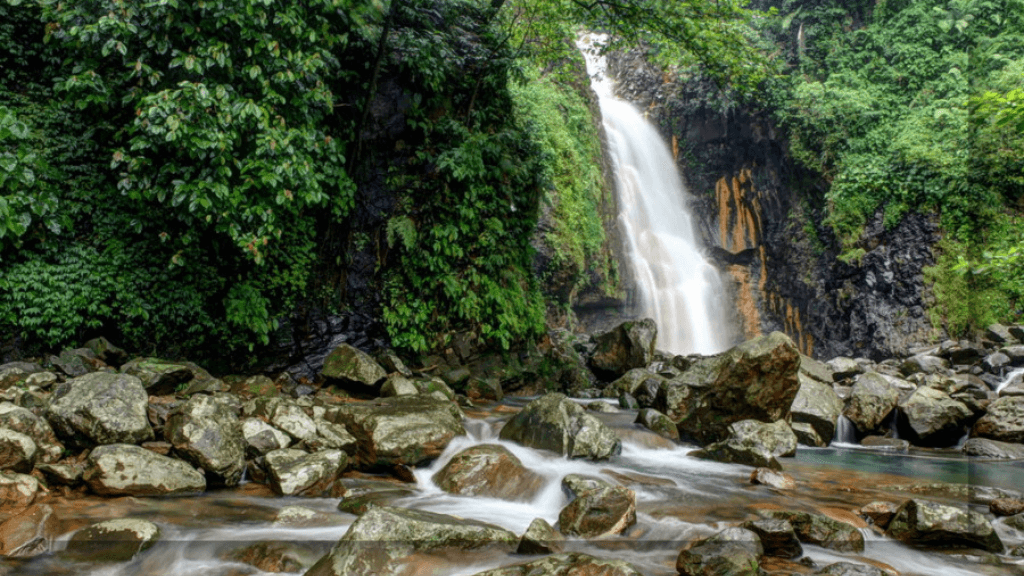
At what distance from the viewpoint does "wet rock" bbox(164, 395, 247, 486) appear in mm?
4875

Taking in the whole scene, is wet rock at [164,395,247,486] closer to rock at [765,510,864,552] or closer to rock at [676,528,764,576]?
rock at [676,528,764,576]

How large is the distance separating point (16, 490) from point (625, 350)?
33.4ft

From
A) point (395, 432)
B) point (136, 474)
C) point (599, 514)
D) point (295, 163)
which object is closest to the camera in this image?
point (599, 514)

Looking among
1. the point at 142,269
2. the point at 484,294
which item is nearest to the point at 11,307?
the point at 142,269

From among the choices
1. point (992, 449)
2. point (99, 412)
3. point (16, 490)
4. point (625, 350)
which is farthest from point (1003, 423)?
point (16, 490)

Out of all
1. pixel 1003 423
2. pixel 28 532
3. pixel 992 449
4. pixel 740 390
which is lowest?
pixel 992 449

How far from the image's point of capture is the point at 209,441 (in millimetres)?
4965

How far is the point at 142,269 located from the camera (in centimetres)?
714

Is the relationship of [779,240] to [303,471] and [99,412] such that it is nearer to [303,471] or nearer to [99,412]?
[303,471]

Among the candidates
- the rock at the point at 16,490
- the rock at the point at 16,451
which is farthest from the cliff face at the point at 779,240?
the rock at the point at 16,490

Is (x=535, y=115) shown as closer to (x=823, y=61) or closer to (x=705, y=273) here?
(x=705, y=273)

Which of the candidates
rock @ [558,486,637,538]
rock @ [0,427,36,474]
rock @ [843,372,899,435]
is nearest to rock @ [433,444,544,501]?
rock @ [558,486,637,538]

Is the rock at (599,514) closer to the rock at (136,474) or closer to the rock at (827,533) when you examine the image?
the rock at (827,533)

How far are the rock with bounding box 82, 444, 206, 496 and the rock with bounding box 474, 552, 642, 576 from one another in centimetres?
276
